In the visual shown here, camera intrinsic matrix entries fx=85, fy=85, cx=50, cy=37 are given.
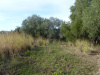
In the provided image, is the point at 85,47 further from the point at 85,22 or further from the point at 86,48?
the point at 85,22

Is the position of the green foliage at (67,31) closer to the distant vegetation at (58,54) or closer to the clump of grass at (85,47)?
the distant vegetation at (58,54)

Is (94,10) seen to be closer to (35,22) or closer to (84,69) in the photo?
(84,69)

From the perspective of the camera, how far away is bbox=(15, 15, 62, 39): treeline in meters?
11.2

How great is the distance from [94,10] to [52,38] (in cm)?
744

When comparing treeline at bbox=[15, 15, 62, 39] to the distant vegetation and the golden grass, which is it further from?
the golden grass

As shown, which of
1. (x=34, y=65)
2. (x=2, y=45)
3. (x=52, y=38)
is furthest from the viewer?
(x=52, y=38)

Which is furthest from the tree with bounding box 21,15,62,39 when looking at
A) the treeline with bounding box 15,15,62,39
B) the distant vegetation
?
the distant vegetation

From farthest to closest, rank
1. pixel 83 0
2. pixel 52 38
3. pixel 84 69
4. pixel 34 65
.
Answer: pixel 52 38
pixel 83 0
pixel 34 65
pixel 84 69

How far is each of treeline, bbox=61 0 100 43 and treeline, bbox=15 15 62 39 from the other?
3610 millimetres

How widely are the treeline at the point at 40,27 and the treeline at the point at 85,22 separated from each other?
3.61 m

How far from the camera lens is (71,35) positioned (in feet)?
24.9

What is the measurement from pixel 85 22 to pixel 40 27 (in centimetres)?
700

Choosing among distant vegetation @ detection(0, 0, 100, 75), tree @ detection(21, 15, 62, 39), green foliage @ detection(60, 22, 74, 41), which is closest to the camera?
distant vegetation @ detection(0, 0, 100, 75)

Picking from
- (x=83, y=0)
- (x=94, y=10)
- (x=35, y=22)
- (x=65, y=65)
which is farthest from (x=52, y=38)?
(x=65, y=65)
